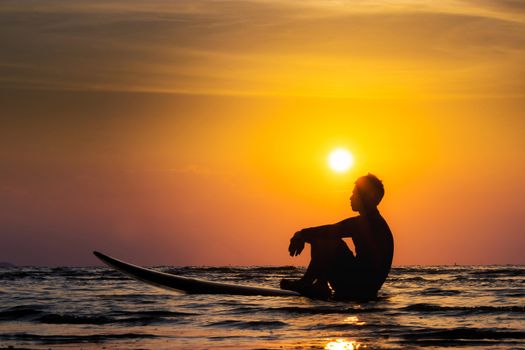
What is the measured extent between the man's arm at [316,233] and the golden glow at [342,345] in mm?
4285

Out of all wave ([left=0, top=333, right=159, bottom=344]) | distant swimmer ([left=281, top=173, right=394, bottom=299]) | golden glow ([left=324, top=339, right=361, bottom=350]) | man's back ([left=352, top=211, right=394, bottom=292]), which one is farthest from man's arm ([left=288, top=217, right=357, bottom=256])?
A: golden glow ([left=324, top=339, right=361, bottom=350])

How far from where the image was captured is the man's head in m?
15.7

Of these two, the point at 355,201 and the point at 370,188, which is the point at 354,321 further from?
the point at 370,188

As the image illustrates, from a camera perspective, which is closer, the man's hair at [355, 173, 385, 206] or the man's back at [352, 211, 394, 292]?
the man's hair at [355, 173, 385, 206]

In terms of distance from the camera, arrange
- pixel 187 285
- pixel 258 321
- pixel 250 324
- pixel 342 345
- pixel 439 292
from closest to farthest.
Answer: pixel 342 345 → pixel 250 324 → pixel 258 321 → pixel 187 285 → pixel 439 292

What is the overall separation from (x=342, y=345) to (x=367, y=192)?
5207 millimetres

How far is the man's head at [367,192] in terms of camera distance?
619 inches

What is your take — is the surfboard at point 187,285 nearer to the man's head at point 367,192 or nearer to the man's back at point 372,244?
the man's back at point 372,244

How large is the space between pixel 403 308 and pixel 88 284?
12016 mm

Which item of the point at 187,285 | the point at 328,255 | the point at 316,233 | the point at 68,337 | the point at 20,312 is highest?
the point at 316,233

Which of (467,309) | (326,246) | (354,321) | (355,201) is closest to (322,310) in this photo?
(326,246)

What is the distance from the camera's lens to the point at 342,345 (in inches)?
430

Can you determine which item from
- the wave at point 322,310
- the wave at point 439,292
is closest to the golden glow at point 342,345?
the wave at point 322,310

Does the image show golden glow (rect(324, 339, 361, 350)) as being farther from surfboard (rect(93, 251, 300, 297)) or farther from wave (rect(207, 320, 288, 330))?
surfboard (rect(93, 251, 300, 297))
